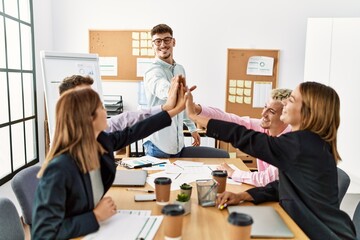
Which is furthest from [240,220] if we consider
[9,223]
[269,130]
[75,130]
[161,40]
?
[161,40]

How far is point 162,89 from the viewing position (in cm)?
232

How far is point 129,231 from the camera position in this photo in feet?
3.78

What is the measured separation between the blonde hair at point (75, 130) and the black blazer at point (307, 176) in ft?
2.08

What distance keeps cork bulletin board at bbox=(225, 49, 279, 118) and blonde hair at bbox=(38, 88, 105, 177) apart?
3.47m

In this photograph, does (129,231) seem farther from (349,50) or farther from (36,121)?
(349,50)

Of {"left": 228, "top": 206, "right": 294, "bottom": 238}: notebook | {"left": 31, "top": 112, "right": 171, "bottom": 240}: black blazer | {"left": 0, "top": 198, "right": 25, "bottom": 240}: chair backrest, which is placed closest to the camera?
{"left": 31, "top": 112, "right": 171, "bottom": 240}: black blazer

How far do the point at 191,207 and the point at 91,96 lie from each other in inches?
25.6

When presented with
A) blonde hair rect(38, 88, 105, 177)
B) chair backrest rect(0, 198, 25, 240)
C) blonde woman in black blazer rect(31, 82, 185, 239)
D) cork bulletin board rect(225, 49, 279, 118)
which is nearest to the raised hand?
blonde woman in black blazer rect(31, 82, 185, 239)

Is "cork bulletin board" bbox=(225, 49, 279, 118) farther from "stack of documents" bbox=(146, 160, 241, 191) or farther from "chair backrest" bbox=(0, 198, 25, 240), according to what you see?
"chair backrest" bbox=(0, 198, 25, 240)

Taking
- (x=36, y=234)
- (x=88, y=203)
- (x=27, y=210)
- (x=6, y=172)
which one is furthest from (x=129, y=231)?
(x=6, y=172)

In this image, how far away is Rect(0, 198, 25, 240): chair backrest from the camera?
4.25 ft

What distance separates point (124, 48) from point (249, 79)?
175cm

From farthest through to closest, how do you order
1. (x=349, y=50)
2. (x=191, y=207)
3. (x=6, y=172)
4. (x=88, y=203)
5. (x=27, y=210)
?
(x=349, y=50)
(x=6, y=172)
(x=27, y=210)
(x=191, y=207)
(x=88, y=203)

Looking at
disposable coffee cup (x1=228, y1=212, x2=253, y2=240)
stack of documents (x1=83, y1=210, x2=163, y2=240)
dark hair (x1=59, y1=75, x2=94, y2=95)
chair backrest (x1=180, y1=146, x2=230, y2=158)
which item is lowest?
chair backrest (x1=180, y1=146, x2=230, y2=158)
